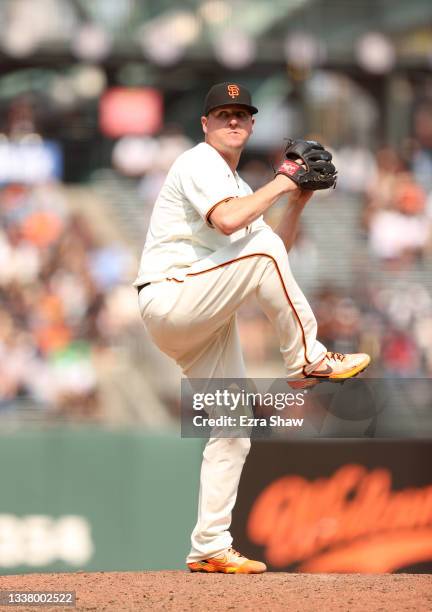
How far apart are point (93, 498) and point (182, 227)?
2902mm

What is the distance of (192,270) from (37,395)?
4057mm

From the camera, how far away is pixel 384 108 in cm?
1264

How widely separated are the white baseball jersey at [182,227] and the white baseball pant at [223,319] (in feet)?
0.31

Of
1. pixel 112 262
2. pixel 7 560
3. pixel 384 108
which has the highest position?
pixel 384 108

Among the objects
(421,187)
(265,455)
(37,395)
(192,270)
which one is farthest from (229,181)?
(421,187)

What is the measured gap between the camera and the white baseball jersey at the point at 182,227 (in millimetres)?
4957

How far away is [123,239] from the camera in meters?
10.6

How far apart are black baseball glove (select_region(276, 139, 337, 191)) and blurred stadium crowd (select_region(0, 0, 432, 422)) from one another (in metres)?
3.65

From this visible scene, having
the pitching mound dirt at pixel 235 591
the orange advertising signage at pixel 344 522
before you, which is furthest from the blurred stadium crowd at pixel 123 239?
the pitching mound dirt at pixel 235 591

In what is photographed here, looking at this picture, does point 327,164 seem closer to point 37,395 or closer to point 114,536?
point 114,536

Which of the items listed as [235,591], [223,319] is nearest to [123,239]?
[223,319]

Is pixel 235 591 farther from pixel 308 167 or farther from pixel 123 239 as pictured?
pixel 123 239

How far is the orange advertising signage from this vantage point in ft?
23.5

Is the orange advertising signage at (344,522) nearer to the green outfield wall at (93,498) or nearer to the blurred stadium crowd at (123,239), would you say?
the green outfield wall at (93,498)
